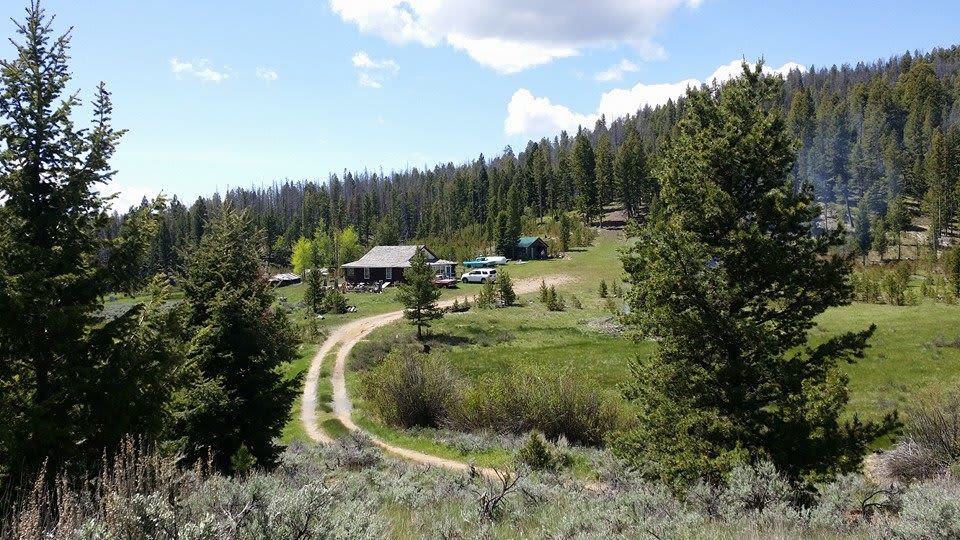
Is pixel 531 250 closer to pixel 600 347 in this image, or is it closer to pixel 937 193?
pixel 600 347

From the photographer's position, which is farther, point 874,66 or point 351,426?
point 874,66

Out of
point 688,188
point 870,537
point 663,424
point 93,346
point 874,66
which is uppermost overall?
point 874,66

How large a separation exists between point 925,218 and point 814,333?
2712 inches

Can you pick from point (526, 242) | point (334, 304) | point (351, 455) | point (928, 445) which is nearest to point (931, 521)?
point (928, 445)

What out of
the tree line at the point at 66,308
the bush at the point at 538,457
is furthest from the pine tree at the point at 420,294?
the tree line at the point at 66,308

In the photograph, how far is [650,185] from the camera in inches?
3713

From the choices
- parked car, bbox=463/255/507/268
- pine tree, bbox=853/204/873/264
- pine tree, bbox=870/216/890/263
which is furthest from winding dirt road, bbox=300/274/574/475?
pine tree, bbox=853/204/873/264

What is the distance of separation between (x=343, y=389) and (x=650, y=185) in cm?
7471

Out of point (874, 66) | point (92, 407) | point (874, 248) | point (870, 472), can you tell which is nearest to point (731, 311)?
point (870, 472)

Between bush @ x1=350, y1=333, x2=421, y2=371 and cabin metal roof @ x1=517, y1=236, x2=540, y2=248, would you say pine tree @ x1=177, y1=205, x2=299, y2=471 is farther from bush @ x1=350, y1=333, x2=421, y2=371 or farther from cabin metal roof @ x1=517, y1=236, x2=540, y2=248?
cabin metal roof @ x1=517, y1=236, x2=540, y2=248

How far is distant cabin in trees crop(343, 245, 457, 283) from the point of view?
71.0 meters

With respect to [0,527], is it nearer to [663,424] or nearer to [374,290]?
[663,424]

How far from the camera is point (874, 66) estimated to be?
183 metres

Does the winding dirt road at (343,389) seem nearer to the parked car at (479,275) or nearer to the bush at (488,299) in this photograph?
A: the bush at (488,299)
